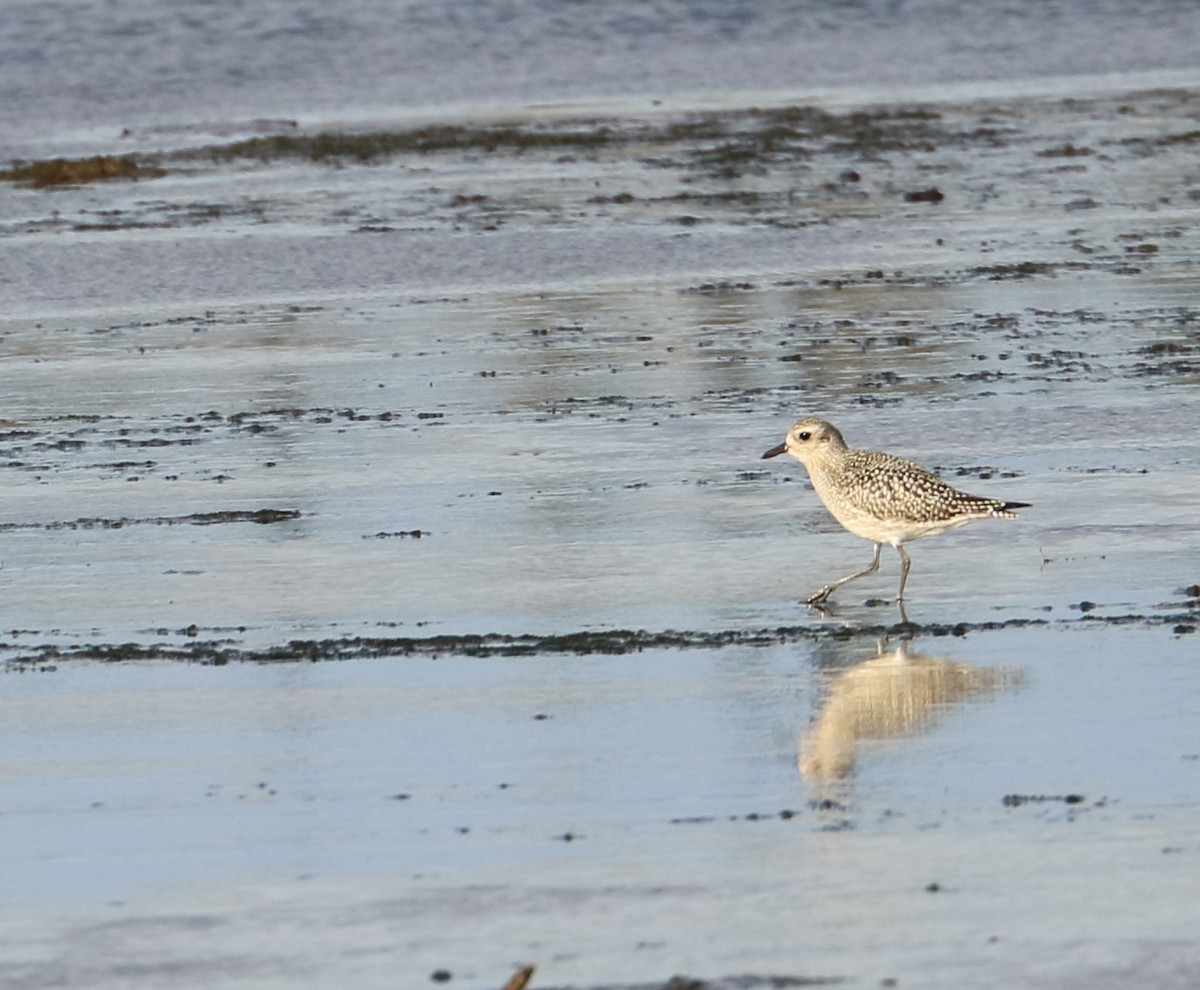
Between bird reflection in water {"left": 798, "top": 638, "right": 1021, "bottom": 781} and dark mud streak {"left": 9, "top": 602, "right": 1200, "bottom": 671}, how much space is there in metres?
0.34

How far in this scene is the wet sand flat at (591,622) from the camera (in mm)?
6707

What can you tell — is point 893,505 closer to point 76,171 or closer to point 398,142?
point 76,171

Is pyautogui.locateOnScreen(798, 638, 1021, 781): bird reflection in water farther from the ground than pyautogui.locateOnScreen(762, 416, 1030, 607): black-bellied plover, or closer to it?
closer to it

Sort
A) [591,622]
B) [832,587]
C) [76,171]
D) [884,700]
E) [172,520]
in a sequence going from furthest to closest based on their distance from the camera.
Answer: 1. [76,171]
2. [172,520]
3. [832,587]
4. [591,622]
5. [884,700]

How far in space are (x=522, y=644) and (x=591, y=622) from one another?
397 mm

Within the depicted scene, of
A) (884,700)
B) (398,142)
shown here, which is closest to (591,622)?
(884,700)

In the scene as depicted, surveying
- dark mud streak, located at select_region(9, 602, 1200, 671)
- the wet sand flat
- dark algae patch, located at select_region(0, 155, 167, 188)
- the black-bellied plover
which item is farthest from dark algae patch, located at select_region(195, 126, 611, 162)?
dark mud streak, located at select_region(9, 602, 1200, 671)

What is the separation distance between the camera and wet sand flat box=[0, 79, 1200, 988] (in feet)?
22.0

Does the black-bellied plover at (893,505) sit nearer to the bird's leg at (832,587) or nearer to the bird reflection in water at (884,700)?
the bird's leg at (832,587)

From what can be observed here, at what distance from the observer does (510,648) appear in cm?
954

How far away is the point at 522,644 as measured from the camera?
9.59 metres

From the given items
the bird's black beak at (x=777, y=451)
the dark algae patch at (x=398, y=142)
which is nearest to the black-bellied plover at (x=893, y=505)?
the bird's black beak at (x=777, y=451)

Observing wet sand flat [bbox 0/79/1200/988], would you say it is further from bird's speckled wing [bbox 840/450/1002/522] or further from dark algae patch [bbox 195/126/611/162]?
dark algae patch [bbox 195/126/611/162]

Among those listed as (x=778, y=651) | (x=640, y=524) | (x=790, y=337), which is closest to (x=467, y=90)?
(x=790, y=337)
